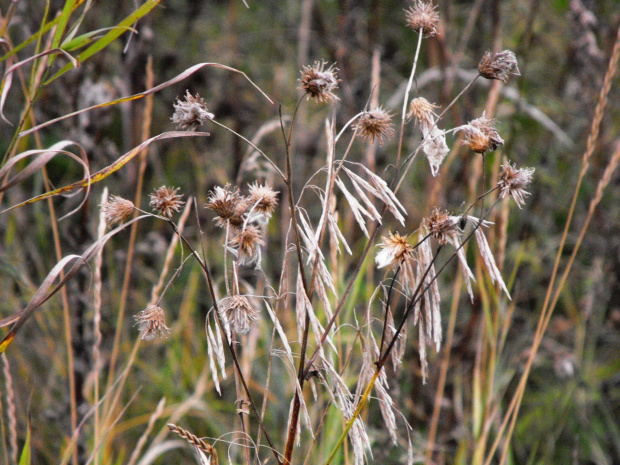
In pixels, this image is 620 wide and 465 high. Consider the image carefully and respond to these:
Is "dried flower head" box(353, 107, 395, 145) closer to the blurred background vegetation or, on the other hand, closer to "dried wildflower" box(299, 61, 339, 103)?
"dried wildflower" box(299, 61, 339, 103)

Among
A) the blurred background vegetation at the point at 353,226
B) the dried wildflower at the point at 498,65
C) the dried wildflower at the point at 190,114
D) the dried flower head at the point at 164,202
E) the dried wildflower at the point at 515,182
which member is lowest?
the blurred background vegetation at the point at 353,226

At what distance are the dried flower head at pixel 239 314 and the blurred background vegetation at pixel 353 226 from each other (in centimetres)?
52

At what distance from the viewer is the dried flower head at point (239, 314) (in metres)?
0.65

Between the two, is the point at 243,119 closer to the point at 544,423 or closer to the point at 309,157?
the point at 309,157

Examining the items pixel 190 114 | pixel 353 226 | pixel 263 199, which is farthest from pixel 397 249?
pixel 353 226

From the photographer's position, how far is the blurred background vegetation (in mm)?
1541

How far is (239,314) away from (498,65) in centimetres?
40

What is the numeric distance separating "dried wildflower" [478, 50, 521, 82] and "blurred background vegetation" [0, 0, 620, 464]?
1.91 ft

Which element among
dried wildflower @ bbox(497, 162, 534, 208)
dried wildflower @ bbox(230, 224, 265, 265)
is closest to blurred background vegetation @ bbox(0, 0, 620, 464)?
dried wildflower @ bbox(230, 224, 265, 265)

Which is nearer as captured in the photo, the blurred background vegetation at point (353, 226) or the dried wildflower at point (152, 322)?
the dried wildflower at point (152, 322)

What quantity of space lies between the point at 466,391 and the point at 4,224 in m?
1.41

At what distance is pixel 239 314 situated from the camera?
2.15ft

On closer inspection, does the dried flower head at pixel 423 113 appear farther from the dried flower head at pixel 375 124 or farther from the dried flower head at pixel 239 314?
the dried flower head at pixel 239 314

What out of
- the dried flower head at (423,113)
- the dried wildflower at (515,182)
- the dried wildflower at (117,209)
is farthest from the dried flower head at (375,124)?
the dried wildflower at (117,209)
